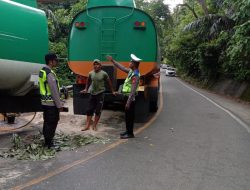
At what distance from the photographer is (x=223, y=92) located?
87.2 feet

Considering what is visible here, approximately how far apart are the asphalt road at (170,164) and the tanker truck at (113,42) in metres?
1.66

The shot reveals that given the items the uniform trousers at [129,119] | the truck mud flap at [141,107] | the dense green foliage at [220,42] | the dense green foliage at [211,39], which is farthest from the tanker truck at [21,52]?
the dense green foliage at [220,42]

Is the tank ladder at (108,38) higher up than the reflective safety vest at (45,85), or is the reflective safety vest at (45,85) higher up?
the tank ladder at (108,38)

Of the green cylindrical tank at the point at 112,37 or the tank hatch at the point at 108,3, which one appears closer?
the green cylindrical tank at the point at 112,37

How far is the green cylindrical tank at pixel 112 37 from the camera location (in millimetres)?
10523

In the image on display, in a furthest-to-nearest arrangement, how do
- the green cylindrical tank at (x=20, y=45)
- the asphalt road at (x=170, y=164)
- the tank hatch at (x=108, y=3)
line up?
the tank hatch at (x=108, y=3) → the green cylindrical tank at (x=20, y=45) → the asphalt road at (x=170, y=164)

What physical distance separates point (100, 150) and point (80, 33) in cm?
412

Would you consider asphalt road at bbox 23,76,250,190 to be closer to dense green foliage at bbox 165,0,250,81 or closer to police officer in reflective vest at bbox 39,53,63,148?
police officer in reflective vest at bbox 39,53,63,148

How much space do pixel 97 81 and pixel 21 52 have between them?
2.19 m

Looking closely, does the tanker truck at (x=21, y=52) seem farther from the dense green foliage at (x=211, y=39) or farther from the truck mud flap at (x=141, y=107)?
the dense green foliage at (x=211, y=39)

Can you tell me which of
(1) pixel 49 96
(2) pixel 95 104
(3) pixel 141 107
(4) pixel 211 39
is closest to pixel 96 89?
(2) pixel 95 104

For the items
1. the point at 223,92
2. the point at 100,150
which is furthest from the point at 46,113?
the point at 223,92

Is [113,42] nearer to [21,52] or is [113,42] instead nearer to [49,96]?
[21,52]

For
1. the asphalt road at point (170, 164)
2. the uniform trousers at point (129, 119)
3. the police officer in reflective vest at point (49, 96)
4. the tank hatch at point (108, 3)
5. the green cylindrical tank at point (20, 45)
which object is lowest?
the asphalt road at point (170, 164)
